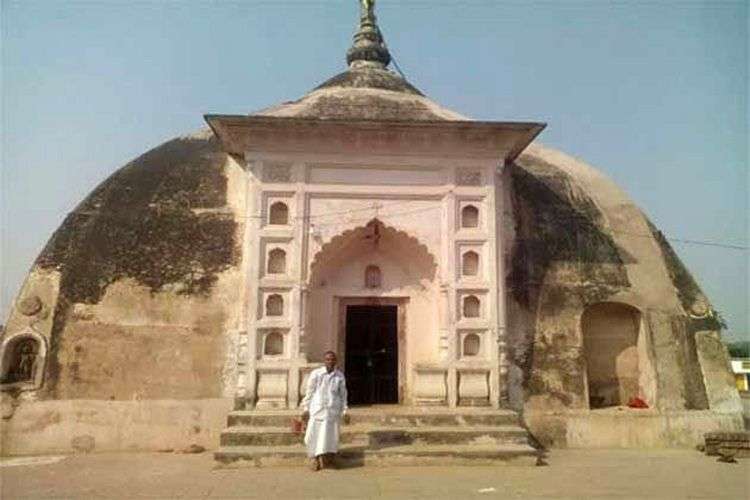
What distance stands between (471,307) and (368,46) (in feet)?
30.8

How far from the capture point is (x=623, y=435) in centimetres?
1047

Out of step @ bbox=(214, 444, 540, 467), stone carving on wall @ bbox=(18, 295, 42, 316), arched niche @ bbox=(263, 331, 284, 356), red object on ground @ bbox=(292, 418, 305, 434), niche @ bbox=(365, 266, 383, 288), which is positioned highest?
niche @ bbox=(365, 266, 383, 288)

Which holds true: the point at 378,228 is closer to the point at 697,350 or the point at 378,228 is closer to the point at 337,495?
the point at 337,495

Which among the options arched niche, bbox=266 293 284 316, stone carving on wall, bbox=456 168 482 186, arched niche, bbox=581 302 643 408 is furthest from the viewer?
arched niche, bbox=581 302 643 408

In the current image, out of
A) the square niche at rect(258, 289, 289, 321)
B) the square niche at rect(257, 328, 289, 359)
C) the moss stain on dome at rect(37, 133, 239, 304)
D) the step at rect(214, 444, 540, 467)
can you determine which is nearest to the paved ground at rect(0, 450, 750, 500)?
the step at rect(214, 444, 540, 467)

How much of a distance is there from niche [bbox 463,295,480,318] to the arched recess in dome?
0.76 metres

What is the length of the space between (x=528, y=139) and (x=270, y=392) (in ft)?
20.3

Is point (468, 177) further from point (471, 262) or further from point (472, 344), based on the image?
Answer: point (472, 344)

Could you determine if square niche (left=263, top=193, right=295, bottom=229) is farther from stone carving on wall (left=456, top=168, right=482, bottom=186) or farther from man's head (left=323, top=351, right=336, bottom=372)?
stone carving on wall (left=456, top=168, right=482, bottom=186)

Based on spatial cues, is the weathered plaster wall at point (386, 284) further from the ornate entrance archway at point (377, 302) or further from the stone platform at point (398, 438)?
the stone platform at point (398, 438)

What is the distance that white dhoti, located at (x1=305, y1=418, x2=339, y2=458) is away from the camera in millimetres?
8312

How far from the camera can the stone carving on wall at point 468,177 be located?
35.9 ft

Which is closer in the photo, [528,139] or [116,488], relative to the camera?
[116,488]

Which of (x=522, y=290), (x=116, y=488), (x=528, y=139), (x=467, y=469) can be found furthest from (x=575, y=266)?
(x=116, y=488)
